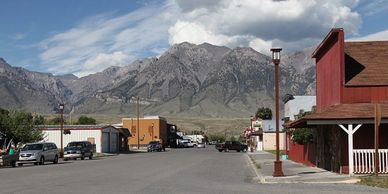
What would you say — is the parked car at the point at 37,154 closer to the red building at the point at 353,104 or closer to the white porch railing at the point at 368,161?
the red building at the point at 353,104

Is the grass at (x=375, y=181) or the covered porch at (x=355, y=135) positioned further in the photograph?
the covered porch at (x=355, y=135)

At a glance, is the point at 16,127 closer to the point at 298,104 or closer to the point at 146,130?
the point at 298,104

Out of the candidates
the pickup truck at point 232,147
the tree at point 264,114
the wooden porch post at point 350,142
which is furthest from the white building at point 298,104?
the tree at point 264,114

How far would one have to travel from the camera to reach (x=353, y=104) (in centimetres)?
2723

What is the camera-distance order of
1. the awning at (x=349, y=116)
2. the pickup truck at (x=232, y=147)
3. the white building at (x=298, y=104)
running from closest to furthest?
the awning at (x=349, y=116), the white building at (x=298, y=104), the pickup truck at (x=232, y=147)

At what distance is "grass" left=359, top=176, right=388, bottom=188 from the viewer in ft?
69.9

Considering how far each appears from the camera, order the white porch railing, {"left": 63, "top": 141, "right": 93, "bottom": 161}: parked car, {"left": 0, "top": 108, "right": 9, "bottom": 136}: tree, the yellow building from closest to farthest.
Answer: the white porch railing, {"left": 63, "top": 141, "right": 93, "bottom": 161}: parked car, {"left": 0, "top": 108, "right": 9, "bottom": 136}: tree, the yellow building

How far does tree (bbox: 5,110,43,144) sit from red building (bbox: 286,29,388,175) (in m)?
42.3

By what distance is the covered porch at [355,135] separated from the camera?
2527cm

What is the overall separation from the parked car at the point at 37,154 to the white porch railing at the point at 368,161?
25861 mm

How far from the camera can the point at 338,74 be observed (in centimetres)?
2803

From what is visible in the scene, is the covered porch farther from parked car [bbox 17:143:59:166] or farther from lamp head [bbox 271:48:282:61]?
parked car [bbox 17:143:59:166]

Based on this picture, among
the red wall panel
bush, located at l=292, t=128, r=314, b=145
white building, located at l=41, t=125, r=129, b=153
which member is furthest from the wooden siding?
white building, located at l=41, t=125, r=129, b=153

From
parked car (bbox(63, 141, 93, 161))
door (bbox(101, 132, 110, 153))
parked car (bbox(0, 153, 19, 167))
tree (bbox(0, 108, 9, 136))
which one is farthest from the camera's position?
door (bbox(101, 132, 110, 153))
